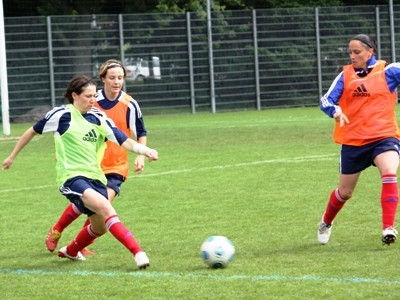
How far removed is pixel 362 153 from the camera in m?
8.02

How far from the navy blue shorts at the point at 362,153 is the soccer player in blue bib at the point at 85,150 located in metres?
1.77

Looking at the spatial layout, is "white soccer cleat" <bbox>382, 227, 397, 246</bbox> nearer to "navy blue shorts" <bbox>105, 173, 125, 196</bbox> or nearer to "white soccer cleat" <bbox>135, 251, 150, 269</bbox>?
"white soccer cleat" <bbox>135, 251, 150, 269</bbox>

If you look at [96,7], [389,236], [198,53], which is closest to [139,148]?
[389,236]

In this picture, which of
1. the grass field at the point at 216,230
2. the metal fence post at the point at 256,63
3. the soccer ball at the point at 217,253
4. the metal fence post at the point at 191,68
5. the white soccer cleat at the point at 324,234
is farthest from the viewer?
the metal fence post at the point at 256,63

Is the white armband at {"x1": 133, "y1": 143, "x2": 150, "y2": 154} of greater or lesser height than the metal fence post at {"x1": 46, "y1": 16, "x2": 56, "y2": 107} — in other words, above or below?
below

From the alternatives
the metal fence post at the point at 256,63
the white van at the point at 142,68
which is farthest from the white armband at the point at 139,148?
the metal fence post at the point at 256,63

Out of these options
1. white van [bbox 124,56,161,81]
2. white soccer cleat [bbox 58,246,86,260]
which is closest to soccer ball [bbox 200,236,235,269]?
white soccer cleat [bbox 58,246,86,260]

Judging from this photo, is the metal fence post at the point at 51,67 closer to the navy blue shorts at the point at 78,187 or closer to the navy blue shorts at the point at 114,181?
the navy blue shorts at the point at 114,181

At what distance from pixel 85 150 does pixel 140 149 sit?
1.42ft

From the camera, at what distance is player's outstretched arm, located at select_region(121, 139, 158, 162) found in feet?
23.7

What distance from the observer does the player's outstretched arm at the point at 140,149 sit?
722cm

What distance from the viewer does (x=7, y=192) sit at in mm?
12469

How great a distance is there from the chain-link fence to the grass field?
10.0 meters

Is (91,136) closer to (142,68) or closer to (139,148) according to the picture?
(139,148)
